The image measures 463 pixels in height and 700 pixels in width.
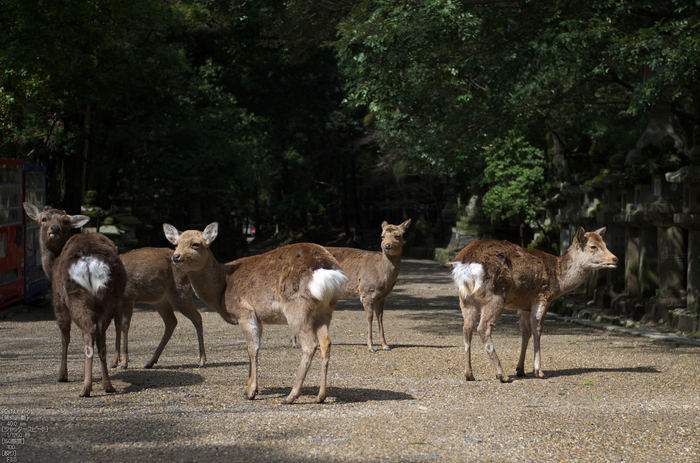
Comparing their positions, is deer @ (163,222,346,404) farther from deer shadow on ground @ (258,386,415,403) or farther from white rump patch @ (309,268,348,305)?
deer shadow on ground @ (258,386,415,403)

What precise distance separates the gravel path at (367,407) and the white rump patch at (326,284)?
932mm

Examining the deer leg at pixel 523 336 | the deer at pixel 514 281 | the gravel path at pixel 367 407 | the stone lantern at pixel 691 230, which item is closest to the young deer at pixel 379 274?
the gravel path at pixel 367 407

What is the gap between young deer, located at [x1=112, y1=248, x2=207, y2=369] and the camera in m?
8.01

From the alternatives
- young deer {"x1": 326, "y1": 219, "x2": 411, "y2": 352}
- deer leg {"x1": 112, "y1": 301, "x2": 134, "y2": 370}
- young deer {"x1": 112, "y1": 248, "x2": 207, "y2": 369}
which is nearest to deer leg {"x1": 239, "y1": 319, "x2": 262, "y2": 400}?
young deer {"x1": 112, "y1": 248, "x2": 207, "y2": 369}

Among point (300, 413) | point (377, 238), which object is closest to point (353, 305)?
point (300, 413)

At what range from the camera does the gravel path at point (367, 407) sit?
4.83 metres

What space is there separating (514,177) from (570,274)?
14.0 m

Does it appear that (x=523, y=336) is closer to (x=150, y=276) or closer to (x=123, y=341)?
(x=150, y=276)

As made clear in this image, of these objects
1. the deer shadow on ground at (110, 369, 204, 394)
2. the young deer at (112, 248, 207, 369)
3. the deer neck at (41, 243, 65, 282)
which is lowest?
the deer shadow on ground at (110, 369, 204, 394)

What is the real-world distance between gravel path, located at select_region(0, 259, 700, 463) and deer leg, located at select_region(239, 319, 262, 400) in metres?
0.12

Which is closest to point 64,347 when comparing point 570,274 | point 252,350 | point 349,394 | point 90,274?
point 90,274

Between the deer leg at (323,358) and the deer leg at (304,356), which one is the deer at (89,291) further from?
the deer leg at (323,358)

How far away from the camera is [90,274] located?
21.5 ft

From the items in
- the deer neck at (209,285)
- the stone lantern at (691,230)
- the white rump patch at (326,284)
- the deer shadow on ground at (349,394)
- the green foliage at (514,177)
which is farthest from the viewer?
the green foliage at (514,177)
